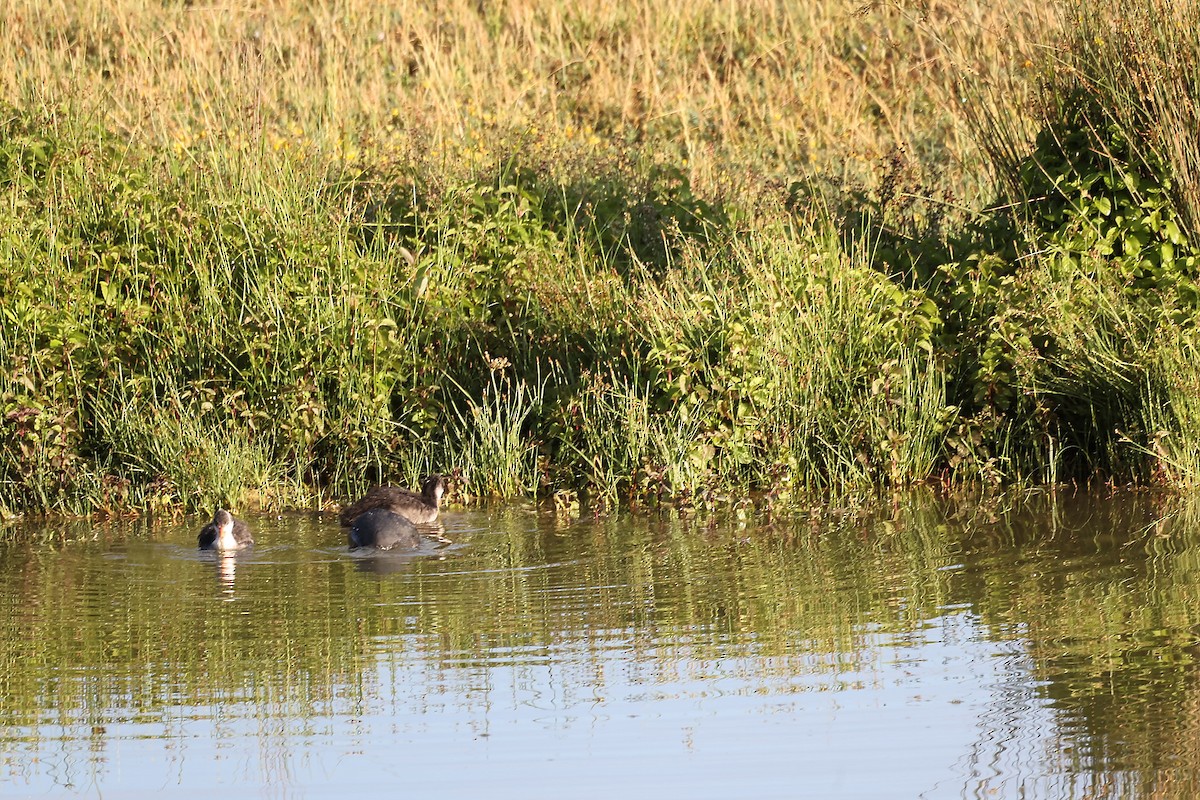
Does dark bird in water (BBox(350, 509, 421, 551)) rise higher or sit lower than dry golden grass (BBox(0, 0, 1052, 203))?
lower

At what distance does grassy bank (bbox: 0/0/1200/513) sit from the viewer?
37.8 ft

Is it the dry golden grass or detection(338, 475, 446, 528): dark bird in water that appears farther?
the dry golden grass

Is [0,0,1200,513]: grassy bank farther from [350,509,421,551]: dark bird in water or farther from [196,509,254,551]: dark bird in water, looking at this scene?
[350,509,421,551]: dark bird in water

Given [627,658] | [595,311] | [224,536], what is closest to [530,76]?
[595,311]

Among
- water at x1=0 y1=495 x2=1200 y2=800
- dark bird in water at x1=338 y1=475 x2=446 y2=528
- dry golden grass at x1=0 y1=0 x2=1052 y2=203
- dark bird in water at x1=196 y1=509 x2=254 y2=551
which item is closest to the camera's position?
water at x1=0 y1=495 x2=1200 y2=800

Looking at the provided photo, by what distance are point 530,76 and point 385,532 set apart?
9.96 metres

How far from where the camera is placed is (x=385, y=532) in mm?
10219

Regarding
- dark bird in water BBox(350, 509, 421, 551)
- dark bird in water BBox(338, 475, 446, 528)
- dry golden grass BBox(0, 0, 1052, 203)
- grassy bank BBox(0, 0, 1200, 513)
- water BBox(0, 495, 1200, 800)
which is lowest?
water BBox(0, 495, 1200, 800)

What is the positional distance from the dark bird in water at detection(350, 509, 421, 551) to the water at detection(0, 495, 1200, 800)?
150 millimetres

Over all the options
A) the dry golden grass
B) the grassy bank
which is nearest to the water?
the grassy bank

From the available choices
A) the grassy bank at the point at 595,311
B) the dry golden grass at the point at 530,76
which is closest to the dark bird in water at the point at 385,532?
the grassy bank at the point at 595,311

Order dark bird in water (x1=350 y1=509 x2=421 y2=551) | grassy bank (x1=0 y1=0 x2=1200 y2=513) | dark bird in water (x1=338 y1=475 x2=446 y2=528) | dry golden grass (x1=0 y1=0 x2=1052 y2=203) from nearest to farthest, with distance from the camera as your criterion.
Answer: dark bird in water (x1=350 y1=509 x2=421 y2=551)
dark bird in water (x1=338 y1=475 x2=446 y2=528)
grassy bank (x1=0 y1=0 x2=1200 y2=513)
dry golden grass (x1=0 y1=0 x2=1052 y2=203)

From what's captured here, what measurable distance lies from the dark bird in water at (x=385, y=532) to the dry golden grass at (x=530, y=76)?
5113mm

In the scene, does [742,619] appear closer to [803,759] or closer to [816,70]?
[803,759]
